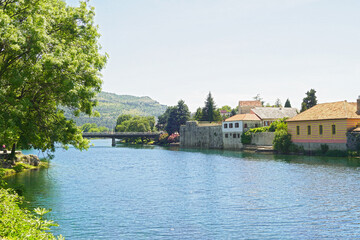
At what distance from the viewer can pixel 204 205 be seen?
22000 millimetres

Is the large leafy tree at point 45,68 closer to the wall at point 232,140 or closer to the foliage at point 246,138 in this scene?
the foliage at point 246,138

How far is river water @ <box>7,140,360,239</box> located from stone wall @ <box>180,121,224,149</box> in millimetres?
57156

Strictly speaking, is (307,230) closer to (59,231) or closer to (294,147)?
(59,231)

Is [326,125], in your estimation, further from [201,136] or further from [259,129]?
[201,136]

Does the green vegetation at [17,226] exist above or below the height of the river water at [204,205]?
above

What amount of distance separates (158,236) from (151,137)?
114503 mm

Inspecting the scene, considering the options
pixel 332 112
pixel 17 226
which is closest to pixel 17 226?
pixel 17 226

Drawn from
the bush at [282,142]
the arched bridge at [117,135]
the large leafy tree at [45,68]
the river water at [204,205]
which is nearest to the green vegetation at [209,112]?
the arched bridge at [117,135]

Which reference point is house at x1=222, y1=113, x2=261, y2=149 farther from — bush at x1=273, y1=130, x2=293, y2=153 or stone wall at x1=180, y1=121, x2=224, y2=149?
bush at x1=273, y1=130, x2=293, y2=153

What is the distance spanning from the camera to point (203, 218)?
19.0 m

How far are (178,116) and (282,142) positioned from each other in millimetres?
59075

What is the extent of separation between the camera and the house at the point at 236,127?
8306 cm

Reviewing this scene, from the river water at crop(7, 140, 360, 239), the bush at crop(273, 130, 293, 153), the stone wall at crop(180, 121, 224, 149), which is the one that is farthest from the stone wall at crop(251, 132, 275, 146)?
the river water at crop(7, 140, 360, 239)

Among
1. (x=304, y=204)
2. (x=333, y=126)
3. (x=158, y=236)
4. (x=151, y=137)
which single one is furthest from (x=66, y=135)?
(x=151, y=137)
